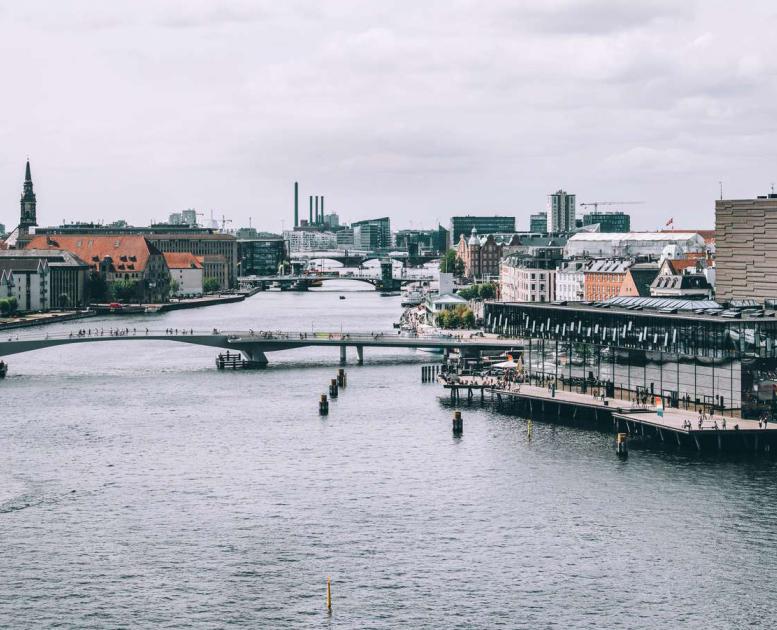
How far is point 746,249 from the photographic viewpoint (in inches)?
4702

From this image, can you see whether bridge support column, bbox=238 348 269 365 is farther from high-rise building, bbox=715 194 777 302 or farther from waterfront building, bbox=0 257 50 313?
waterfront building, bbox=0 257 50 313

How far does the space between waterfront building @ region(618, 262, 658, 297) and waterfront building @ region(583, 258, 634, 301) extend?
629 cm

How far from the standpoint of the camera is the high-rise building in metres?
117

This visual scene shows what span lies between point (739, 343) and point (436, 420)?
696 inches

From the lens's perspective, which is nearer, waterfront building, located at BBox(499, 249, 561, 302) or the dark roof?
the dark roof

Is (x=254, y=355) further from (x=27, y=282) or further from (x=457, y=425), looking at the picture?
(x=27, y=282)

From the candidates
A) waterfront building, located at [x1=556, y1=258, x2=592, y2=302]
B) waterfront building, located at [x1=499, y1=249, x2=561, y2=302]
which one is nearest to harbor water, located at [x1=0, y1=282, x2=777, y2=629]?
waterfront building, located at [x1=556, y1=258, x2=592, y2=302]

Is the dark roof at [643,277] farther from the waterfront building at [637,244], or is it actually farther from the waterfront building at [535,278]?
the waterfront building at [637,244]

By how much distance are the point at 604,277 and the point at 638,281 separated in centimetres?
1604

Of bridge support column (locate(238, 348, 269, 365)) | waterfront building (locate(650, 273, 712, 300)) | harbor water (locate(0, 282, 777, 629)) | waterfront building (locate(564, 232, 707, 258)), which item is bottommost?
harbor water (locate(0, 282, 777, 629))

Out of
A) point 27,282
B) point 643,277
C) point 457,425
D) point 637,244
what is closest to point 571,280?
point 643,277

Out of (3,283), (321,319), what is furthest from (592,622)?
(3,283)

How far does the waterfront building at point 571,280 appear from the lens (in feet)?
524

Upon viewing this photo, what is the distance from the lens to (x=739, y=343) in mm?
77312
